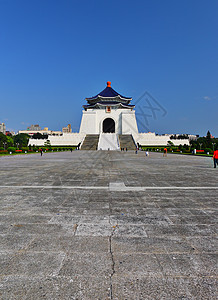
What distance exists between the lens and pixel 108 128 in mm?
64562

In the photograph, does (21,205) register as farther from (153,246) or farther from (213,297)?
(213,297)

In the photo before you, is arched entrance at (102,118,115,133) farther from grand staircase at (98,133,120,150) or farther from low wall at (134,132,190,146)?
grand staircase at (98,133,120,150)

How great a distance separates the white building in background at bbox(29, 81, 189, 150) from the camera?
4784cm

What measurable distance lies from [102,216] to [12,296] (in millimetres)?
1996

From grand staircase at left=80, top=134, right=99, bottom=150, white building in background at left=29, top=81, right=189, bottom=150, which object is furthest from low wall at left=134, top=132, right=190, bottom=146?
grand staircase at left=80, top=134, right=99, bottom=150

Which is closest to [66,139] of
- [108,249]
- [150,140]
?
[150,140]

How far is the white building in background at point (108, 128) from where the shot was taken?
47844mm

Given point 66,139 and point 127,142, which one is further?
point 66,139

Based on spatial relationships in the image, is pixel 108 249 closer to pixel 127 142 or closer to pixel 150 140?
pixel 127 142

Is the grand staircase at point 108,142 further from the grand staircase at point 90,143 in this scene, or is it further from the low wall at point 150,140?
the low wall at point 150,140


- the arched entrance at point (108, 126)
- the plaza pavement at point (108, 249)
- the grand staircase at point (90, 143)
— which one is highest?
the arched entrance at point (108, 126)

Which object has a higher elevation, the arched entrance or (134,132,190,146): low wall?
the arched entrance

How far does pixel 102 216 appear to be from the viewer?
11.7 feet

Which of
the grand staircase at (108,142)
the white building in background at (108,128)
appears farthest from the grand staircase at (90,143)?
the grand staircase at (108,142)
